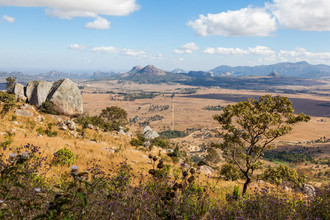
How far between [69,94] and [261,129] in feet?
95.9

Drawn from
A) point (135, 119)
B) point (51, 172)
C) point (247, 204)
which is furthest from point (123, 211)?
point (135, 119)

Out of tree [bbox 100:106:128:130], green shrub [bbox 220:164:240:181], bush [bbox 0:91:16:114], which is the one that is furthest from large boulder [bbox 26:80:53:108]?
green shrub [bbox 220:164:240:181]

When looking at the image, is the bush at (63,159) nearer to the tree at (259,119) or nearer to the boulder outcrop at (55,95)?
the tree at (259,119)

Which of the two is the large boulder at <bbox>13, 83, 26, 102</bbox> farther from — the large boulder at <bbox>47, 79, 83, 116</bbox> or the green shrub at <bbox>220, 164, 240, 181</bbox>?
the green shrub at <bbox>220, 164, 240, 181</bbox>

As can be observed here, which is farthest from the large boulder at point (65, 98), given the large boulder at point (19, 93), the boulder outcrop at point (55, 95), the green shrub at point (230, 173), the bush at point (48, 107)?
the green shrub at point (230, 173)

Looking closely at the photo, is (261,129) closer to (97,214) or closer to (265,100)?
(265,100)

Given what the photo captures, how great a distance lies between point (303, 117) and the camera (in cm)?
1109

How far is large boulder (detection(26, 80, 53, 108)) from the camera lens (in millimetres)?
30984

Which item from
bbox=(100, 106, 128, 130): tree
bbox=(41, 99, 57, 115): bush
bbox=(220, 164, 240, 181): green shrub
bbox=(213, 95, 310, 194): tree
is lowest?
bbox=(100, 106, 128, 130): tree

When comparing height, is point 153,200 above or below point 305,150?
above

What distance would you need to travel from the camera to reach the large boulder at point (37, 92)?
102 ft

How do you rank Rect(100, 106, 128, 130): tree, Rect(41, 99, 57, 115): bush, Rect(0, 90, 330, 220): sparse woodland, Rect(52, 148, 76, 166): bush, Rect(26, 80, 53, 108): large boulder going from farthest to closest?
Rect(100, 106, 128, 130): tree < Rect(26, 80, 53, 108): large boulder < Rect(41, 99, 57, 115): bush < Rect(52, 148, 76, 166): bush < Rect(0, 90, 330, 220): sparse woodland

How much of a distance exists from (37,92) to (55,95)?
257 cm

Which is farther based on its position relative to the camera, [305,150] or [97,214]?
[305,150]
